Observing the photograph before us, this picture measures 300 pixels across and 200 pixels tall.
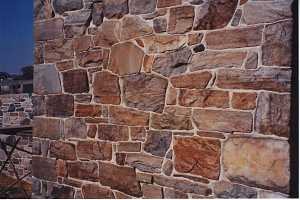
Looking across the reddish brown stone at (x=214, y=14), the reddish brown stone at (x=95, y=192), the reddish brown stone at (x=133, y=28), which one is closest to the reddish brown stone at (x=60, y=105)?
the reddish brown stone at (x=95, y=192)

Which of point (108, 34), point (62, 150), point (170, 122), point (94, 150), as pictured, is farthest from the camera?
point (62, 150)

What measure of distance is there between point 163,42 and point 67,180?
158 cm

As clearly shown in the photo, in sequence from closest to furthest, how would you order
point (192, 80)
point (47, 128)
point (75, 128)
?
point (192, 80) → point (75, 128) → point (47, 128)

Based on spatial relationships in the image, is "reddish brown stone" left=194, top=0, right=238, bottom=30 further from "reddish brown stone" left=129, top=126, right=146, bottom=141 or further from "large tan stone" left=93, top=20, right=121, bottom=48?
"reddish brown stone" left=129, top=126, right=146, bottom=141

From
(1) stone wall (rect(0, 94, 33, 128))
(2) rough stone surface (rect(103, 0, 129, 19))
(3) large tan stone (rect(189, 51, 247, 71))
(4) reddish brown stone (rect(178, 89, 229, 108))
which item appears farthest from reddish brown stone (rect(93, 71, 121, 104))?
(1) stone wall (rect(0, 94, 33, 128))

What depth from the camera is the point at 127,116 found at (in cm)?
302

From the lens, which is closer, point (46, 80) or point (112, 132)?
point (112, 132)

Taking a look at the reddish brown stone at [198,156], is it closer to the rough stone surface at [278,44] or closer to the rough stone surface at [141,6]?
the rough stone surface at [278,44]

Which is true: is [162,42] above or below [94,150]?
above

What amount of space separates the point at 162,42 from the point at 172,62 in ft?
0.58

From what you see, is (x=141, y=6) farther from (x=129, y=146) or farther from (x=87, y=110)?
(x=129, y=146)

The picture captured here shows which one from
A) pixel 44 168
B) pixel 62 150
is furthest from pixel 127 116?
pixel 44 168

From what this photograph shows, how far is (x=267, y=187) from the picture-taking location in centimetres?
236

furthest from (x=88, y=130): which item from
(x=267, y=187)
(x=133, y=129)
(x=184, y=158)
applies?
(x=267, y=187)
